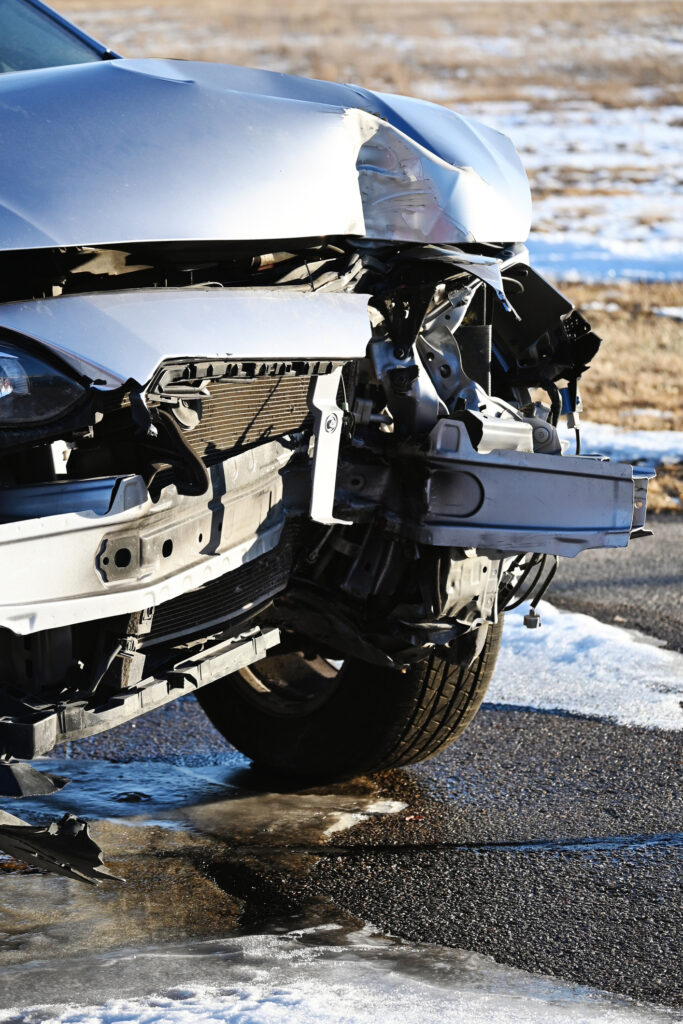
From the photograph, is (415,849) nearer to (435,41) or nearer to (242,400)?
(242,400)

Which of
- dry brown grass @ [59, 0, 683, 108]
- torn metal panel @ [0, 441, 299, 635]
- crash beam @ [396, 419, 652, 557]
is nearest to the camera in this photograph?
torn metal panel @ [0, 441, 299, 635]

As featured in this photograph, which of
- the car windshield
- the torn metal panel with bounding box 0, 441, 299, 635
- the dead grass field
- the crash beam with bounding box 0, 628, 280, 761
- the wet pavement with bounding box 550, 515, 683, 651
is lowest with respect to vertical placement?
the wet pavement with bounding box 550, 515, 683, 651

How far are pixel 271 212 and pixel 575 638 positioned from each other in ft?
9.78

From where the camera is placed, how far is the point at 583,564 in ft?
21.3

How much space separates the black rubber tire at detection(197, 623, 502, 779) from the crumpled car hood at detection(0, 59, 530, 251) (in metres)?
1.28

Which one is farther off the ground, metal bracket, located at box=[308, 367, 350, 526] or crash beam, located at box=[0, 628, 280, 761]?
metal bracket, located at box=[308, 367, 350, 526]

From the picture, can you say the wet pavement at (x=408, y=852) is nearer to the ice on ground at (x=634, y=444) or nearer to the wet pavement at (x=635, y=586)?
the wet pavement at (x=635, y=586)

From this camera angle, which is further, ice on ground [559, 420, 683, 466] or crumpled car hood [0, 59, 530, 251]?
ice on ground [559, 420, 683, 466]

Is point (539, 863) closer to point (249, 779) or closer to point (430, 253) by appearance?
point (249, 779)

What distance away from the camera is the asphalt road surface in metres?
3.00

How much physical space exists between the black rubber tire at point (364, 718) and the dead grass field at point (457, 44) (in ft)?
35.9

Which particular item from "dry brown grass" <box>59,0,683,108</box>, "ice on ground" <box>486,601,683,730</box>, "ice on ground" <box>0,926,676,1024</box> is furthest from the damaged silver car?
"dry brown grass" <box>59,0,683,108</box>

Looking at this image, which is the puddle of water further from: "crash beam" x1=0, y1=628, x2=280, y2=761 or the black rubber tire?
"crash beam" x1=0, y1=628, x2=280, y2=761

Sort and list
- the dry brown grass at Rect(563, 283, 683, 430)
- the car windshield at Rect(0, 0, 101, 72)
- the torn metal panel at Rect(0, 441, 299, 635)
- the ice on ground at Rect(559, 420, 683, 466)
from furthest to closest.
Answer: the dry brown grass at Rect(563, 283, 683, 430) < the ice on ground at Rect(559, 420, 683, 466) < the car windshield at Rect(0, 0, 101, 72) < the torn metal panel at Rect(0, 441, 299, 635)
